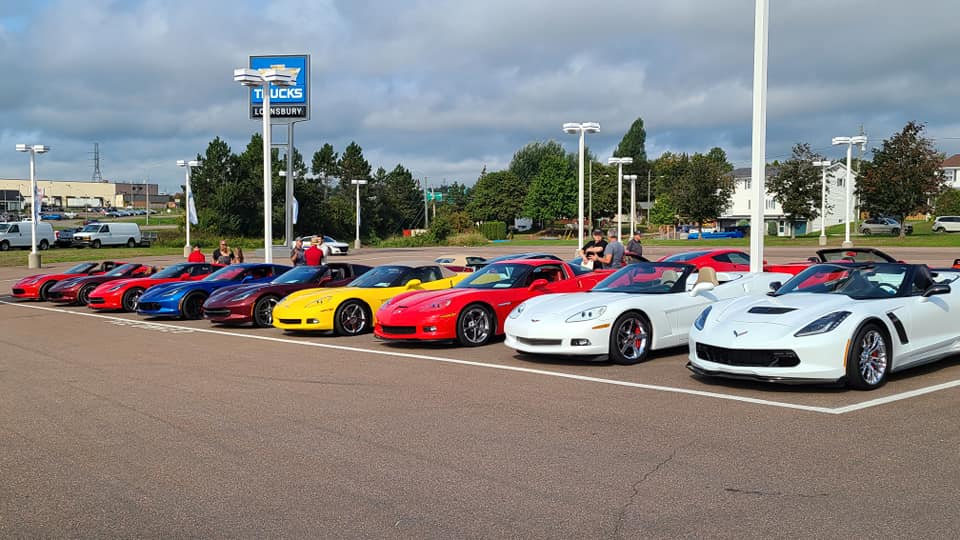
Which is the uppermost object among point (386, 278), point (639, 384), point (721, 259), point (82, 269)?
point (721, 259)

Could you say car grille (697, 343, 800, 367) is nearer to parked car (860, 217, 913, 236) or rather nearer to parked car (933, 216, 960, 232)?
parked car (933, 216, 960, 232)

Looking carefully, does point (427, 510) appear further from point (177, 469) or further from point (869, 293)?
point (869, 293)

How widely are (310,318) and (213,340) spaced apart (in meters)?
1.62

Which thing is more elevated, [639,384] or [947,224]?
[947,224]

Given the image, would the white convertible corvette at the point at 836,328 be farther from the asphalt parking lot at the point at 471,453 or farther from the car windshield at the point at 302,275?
the car windshield at the point at 302,275

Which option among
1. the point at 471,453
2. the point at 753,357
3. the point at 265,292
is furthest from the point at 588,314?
the point at 265,292

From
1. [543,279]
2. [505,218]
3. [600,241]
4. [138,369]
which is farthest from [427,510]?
[505,218]

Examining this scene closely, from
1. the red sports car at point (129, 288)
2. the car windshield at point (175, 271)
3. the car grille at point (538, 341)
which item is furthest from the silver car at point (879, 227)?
the car grille at point (538, 341)

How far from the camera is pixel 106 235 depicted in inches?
2378

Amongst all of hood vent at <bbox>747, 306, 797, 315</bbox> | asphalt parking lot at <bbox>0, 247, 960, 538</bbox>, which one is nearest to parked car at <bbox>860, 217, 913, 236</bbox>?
asphalt parking lot at <bbox>0, 247, 960, 538</bbox>

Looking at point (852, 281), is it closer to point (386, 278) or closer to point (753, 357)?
point (753, 357)

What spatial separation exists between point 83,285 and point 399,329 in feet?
45.0

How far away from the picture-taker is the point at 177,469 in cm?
594

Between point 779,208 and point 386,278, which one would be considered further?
point 779,208
